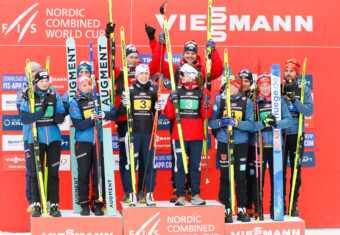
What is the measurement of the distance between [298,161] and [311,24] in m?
2.01

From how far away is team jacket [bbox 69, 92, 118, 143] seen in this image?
13.6ft

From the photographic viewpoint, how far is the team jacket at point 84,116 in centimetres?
413

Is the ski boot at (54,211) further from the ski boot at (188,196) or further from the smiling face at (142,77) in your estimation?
the smiling face at (142,77)

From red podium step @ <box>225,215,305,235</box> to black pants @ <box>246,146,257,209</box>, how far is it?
265 mm

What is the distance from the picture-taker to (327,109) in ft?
18.1

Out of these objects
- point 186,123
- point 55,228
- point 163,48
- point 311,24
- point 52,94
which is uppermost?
point 311,24

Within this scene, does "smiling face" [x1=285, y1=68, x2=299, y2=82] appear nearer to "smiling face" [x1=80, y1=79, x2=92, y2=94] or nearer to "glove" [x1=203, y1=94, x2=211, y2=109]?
"glove" [x1=203, y1=94, x2=211, y2=109]

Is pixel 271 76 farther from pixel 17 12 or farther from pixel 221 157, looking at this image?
pixel 17 12

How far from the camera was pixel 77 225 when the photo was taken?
13.2ft

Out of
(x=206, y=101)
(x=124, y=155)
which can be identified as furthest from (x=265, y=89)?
(x=124, y=155)

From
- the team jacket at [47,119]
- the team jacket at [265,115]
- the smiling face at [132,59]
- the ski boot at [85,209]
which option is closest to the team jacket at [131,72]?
the smiling face at [132,59]

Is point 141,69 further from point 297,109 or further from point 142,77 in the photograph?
point 297,109

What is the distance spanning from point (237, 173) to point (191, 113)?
755mm

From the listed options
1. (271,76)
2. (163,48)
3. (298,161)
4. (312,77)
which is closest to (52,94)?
(163,48)
